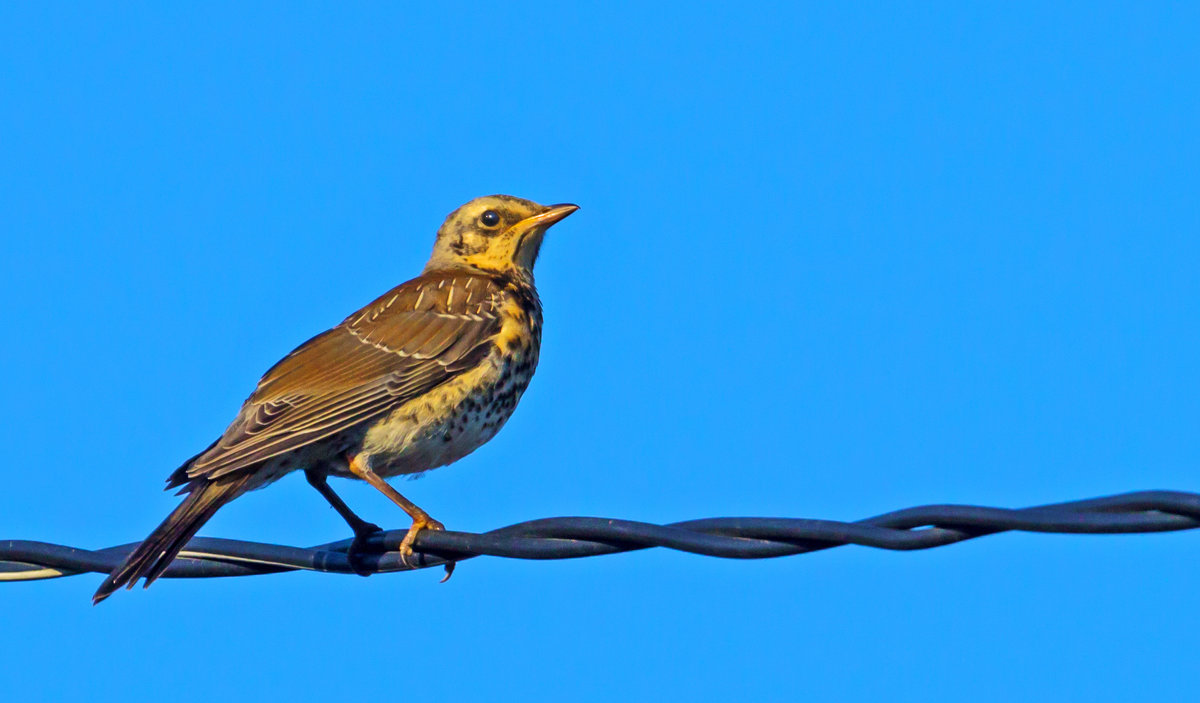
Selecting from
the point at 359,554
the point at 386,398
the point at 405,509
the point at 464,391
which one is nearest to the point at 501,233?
the point at 464,391

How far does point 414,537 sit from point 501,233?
3612 mm

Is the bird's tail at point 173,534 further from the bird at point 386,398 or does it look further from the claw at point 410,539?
the claw at point 410,539

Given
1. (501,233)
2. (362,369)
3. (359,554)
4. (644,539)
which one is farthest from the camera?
(501,233)

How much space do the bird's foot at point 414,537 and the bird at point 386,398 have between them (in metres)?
0.01

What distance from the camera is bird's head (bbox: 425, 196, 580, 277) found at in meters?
9.47

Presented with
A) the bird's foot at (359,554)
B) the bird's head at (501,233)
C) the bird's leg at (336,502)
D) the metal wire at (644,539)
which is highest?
the bird's head at (501,233)

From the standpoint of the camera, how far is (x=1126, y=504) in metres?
3.90

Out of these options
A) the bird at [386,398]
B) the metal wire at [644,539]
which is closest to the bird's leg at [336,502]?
the bird at [386,398]

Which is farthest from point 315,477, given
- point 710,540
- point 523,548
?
point 710,540

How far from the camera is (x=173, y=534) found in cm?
638

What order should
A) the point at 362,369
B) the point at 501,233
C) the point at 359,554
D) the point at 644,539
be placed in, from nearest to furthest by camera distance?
the point at 644,539, the point at 359,554, the point at 362,369, the point at 501,233

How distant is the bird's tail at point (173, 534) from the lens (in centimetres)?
606

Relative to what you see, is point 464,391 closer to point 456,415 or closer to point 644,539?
point 456,415

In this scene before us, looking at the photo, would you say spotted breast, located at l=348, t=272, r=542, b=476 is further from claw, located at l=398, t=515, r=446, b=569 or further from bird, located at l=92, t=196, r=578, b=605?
claw, located at l=398, t=515, r=446, b=569
